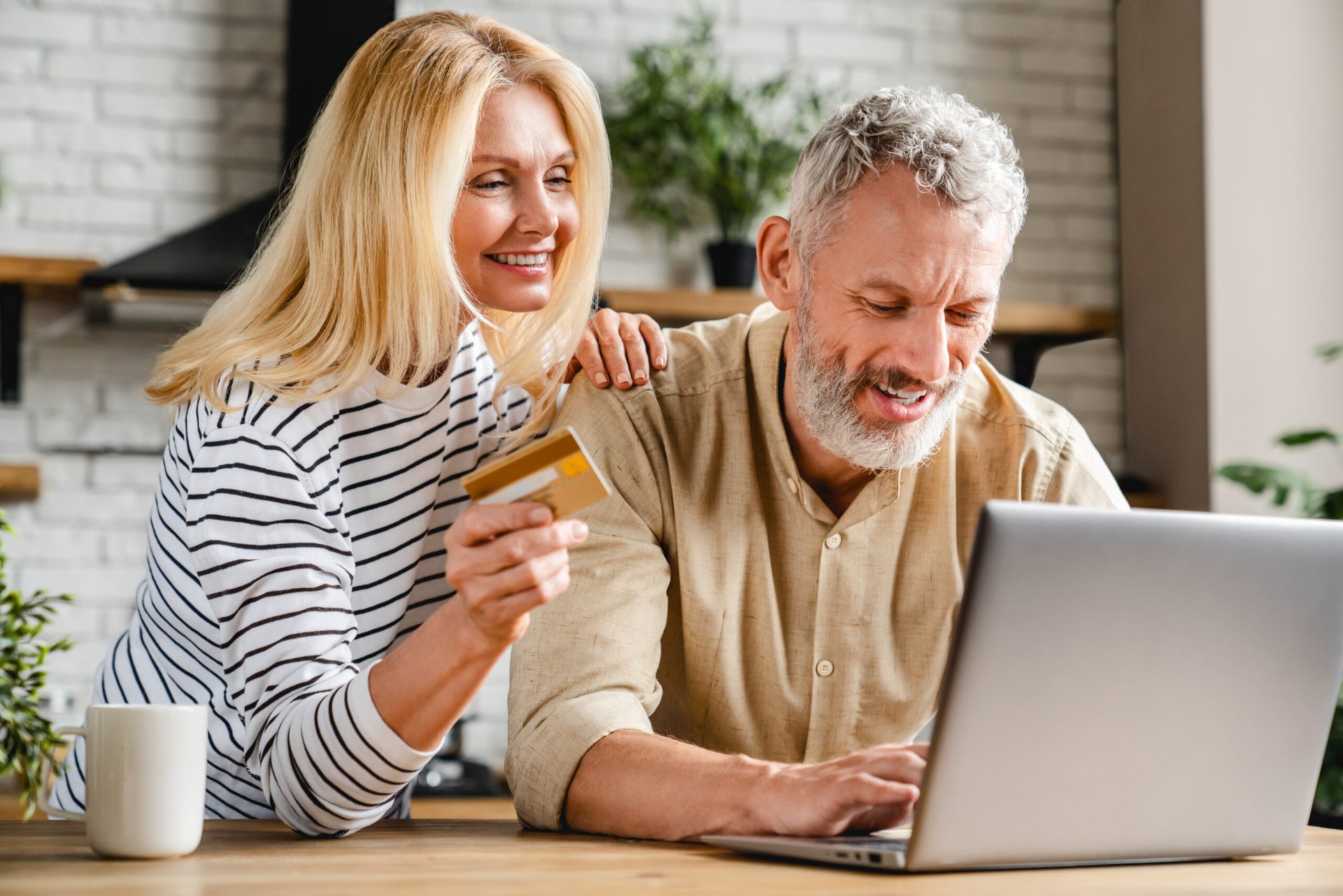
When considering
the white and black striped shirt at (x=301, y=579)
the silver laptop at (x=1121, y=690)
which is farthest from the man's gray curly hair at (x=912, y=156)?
the silver laptop at (x=1121, y=690)

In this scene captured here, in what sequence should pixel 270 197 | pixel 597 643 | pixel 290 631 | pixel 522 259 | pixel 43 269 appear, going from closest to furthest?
pixel 290 631 < pixel 597 643 < pixel 522 259 < pixel 43 269 < pixel 270 197

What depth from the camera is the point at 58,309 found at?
331 cm

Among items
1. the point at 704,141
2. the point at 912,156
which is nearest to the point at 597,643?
the point at 912,156

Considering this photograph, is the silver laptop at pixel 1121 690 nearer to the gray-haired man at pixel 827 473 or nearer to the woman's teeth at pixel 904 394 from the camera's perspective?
the gray-haired man at pixel 827 473

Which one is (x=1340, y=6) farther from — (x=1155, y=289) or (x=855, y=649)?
(x=855, y=649)

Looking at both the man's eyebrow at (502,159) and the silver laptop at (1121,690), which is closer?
the silver laptop at (1121,690)

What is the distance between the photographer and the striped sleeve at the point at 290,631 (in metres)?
1.05

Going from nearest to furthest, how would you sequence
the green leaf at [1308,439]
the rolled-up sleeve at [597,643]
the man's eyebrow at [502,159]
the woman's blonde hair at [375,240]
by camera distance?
the rolled-up sleeve at [597,643], the woman's blonde hair at [375,240], the man's eyebrow at [502,159], the green leaf at [1308,439]

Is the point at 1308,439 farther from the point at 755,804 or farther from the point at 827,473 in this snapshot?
the point at 755,804

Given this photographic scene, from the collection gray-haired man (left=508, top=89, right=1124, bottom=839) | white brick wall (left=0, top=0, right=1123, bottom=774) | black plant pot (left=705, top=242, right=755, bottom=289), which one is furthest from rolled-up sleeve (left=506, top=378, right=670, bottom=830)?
white brick wall (left=0, top=0, right=1123, bottom=774)

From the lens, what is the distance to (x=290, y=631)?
44.1 inches

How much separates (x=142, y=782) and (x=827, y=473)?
0.79 metres

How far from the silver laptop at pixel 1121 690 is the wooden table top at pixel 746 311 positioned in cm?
231

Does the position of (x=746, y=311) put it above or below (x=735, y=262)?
below
